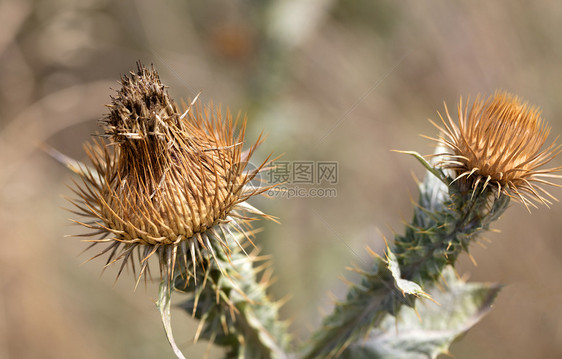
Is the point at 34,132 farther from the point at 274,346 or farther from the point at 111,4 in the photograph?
the point at 274,346

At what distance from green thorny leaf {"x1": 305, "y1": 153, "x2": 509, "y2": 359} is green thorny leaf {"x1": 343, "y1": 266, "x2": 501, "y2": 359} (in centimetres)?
15

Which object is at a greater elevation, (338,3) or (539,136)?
(338,3)

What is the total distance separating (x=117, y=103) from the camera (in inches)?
87.6

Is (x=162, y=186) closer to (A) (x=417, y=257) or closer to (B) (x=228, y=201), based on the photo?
(B) (x=228, y=201)

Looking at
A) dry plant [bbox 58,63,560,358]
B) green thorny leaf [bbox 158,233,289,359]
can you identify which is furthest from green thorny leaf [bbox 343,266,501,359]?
green thorny leaf [bbox 158,233,289,359]

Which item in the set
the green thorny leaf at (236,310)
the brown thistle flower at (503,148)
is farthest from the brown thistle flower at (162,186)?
the brown thistle flower at (503,148)

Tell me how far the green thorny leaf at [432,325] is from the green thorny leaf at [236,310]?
0.57 m

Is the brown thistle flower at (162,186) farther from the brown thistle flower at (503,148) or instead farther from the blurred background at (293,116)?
the blurred background at (293,116)

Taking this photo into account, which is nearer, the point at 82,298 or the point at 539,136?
the point at 539,136

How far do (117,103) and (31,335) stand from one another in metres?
4.00

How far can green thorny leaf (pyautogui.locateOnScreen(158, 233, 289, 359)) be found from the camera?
2564mm

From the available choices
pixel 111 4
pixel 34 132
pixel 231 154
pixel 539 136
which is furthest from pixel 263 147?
pixel 111 4

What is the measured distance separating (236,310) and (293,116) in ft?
15.3

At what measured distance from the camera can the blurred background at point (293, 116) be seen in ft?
16.7
